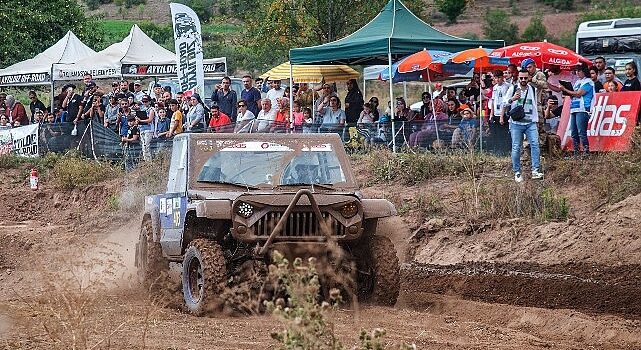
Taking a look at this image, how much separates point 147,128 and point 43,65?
8.41 meters

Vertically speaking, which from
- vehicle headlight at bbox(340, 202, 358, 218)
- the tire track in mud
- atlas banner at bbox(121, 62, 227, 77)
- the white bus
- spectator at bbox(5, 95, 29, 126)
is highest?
the white bus

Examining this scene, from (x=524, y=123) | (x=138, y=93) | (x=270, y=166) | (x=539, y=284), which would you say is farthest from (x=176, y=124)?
(x=539, y=284)

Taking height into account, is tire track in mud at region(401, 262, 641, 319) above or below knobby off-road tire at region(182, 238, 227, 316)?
below

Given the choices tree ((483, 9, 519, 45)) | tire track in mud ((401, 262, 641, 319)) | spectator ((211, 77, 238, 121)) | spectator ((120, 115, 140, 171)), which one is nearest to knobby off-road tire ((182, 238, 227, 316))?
tire track in mud ((401, 262, 641, 319))

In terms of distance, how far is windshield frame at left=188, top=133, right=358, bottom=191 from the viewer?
450 inches

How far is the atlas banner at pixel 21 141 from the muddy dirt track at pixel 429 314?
9.28 metres

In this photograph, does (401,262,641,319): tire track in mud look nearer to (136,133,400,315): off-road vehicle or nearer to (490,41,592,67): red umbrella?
(136,133,400,315): off-road vehicle

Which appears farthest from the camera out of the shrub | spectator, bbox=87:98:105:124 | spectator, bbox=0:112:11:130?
spectator, bbox=0:112:11:130

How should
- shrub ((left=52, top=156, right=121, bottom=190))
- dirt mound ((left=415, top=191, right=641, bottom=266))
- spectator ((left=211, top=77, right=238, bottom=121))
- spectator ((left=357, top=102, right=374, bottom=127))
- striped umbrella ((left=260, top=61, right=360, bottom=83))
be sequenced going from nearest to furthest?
dirt mound ((left=415, top=191, right=641, bottom=266)), spectator ((left=357, top=102, right=374, bottom=127)), spectator ((left=211, top=77, right=238, bottom=121)), shrub ((left=52, top=156, right=121, bottom=190)), striped umbrella ((left=260, top=61, right=360, bottom=83))

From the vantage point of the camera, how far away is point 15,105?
2698 centimetres

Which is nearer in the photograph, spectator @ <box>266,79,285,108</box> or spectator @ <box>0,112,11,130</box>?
spectator @ <box>266,79,285,108</box>

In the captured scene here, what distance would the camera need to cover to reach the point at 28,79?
29062 millimetres

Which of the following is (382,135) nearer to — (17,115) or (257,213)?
(257,213)

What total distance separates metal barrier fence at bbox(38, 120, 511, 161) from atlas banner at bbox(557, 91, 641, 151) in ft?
4.82
